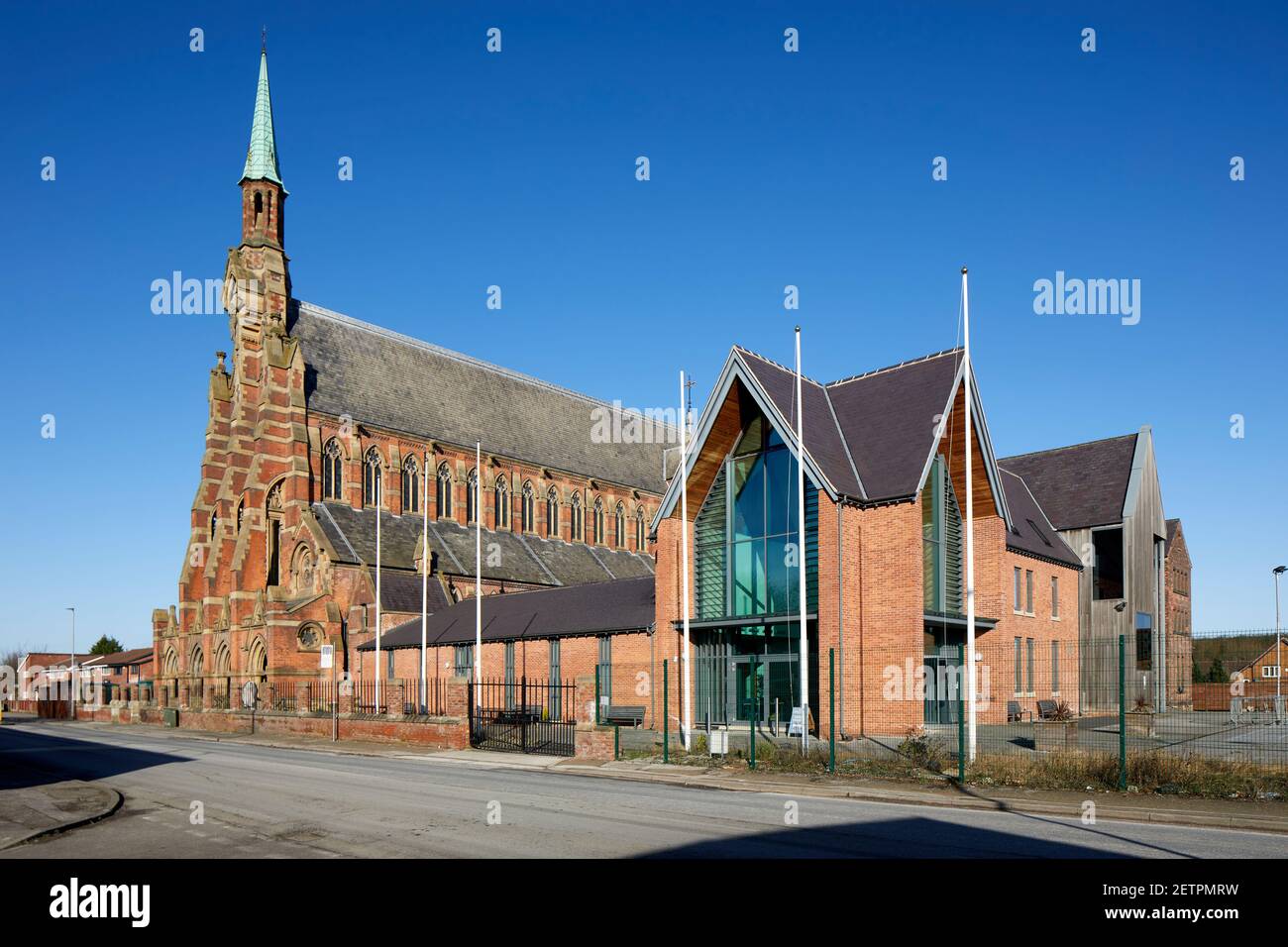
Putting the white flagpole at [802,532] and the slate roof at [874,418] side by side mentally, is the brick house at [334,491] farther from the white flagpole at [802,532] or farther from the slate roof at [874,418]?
the white flagpole at [802,532]

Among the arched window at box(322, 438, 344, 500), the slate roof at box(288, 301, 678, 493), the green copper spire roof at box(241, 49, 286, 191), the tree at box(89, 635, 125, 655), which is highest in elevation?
the green copper spire roof at box(241, 49, 286, 191)

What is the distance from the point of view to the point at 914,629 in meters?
29.0

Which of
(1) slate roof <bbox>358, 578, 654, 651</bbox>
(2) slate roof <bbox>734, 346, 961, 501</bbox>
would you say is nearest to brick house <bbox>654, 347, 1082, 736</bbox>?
(2) slate roof <bbox>734, 346, 961, 501</bbox>

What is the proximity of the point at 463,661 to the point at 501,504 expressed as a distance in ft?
73.7

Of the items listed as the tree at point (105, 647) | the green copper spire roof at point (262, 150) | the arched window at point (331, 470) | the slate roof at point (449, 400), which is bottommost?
the tree at point (105, 647)

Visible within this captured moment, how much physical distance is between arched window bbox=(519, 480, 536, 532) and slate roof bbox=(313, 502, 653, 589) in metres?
1.09

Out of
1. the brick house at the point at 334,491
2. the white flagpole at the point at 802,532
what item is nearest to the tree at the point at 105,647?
the brick house at the point at 334,491

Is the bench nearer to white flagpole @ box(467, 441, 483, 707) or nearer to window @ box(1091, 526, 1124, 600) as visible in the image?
white flagpole @ box(467, 441, 483, 707)

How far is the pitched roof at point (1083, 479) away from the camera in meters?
46.2

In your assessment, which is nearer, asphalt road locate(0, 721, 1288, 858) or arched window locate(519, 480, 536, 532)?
asphalt road locate(0, 721, 1288, 858)

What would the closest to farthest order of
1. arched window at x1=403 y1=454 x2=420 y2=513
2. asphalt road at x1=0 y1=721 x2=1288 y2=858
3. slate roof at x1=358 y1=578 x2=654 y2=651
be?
1. asphalt road at x1=0 y1=721 x2=1288 y2=858
2. slate roof at x1=358 y1=578 x2=654 y2=651
3. arched window at x1=403 y1=454 x2=420 y2=513

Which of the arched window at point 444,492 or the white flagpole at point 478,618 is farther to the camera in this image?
the arched window at point 444,492

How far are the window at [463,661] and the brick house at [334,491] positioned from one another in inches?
242

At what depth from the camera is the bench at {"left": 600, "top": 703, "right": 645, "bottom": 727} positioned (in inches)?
1457
